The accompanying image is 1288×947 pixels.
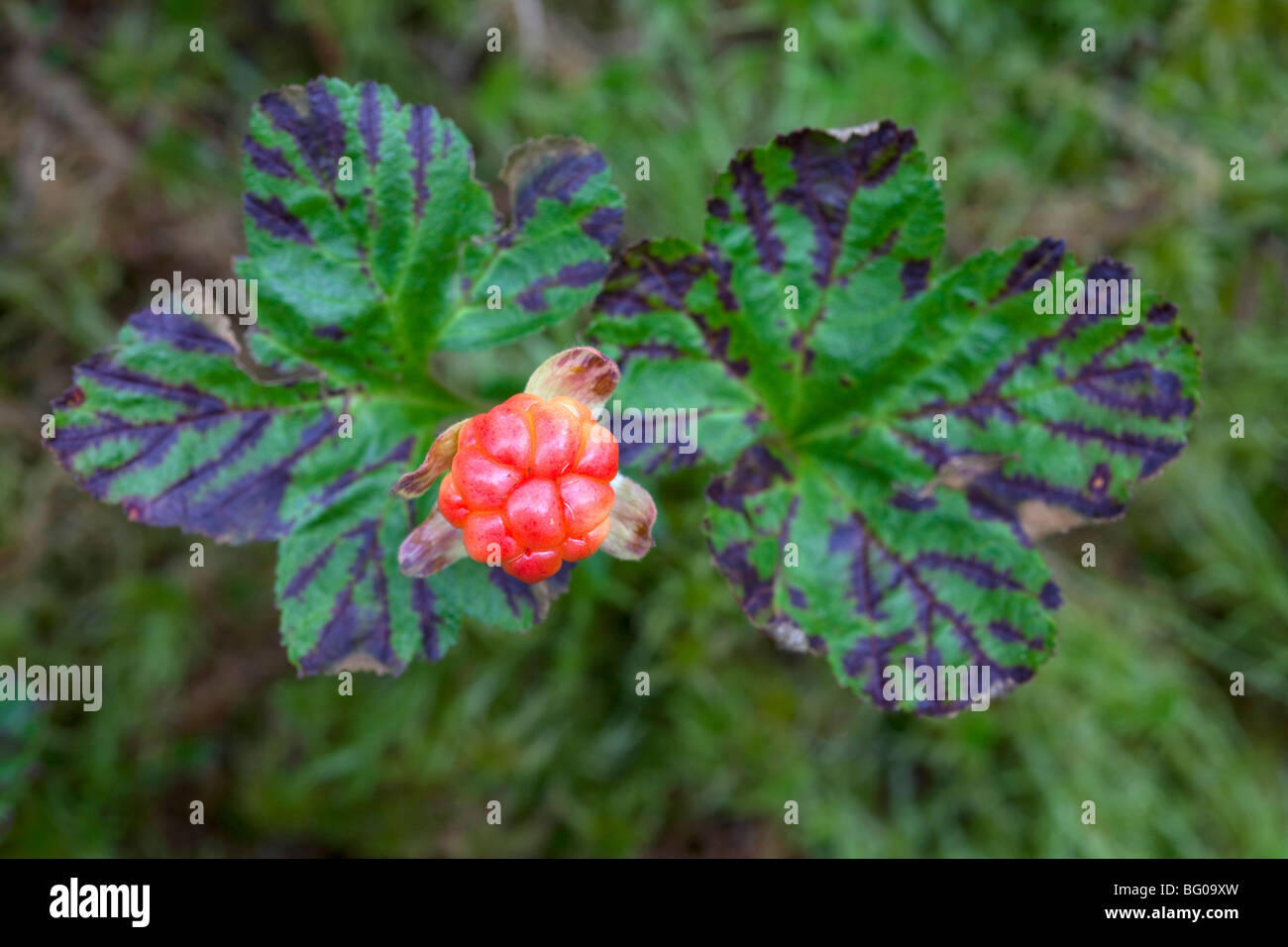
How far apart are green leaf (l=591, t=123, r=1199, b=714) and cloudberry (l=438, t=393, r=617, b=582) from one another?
0.35 metres

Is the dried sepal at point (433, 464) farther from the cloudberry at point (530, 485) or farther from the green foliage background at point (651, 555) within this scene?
the green foliage background at point (651, 555)

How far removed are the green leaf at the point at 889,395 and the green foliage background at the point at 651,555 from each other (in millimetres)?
1244

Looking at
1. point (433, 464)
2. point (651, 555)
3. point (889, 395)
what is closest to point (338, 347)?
point (433, 464)

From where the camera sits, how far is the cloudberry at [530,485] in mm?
1147

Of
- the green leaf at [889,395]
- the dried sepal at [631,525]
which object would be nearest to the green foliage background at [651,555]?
the green leaf at [889,395]

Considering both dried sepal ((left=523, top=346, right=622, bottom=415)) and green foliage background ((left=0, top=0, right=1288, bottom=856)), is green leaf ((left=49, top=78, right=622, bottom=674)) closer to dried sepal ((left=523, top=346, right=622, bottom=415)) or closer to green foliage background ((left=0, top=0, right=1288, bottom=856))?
dried sepal ((left=523, top=346, right=622, bottom=415))

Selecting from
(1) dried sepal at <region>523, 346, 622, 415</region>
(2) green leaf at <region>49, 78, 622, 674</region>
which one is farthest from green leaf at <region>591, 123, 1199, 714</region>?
(1) dried sepal at <region>523, 346, 622, 415</region>

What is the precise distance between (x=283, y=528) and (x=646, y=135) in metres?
1.86

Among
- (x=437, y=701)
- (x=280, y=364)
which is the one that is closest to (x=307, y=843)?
(x=437, y=701)

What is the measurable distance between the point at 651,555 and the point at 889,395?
128cm

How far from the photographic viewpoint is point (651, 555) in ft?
9.07

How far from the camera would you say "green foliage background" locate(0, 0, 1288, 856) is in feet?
9.40

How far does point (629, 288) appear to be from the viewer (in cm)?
153

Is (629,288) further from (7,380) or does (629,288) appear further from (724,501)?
(7,380)
